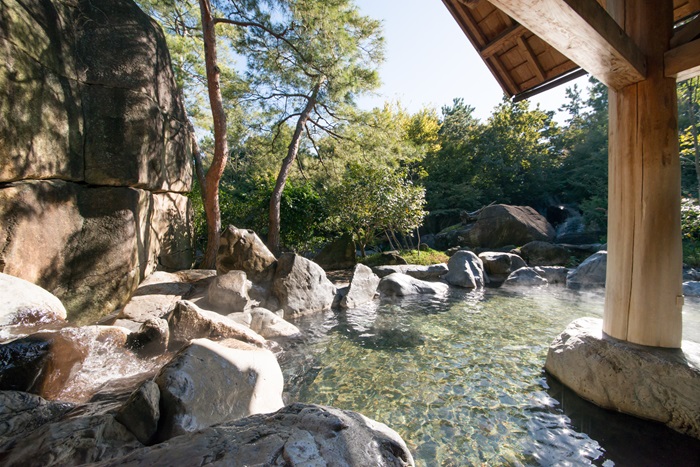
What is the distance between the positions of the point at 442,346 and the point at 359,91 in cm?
867

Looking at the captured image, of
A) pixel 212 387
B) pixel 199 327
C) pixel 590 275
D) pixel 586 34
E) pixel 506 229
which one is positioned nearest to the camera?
pixel 586 34

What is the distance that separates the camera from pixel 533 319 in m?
5.88

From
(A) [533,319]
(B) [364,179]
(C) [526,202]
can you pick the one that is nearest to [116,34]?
(B) [364,179]

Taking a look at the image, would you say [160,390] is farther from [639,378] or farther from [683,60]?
[683,60]

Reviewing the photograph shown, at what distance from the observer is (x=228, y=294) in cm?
601

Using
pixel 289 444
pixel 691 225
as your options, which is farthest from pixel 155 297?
pixel 691 225

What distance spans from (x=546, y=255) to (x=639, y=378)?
11.8 metres

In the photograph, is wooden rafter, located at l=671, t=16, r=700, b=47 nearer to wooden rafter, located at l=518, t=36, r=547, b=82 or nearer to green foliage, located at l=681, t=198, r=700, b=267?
wooden rafter, located at l=518, t=36, r=547, b=82

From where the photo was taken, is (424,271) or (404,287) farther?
(424,271)

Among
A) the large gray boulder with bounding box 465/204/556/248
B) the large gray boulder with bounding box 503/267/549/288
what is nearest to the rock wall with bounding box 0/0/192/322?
the large gray boulder with bounding box 503/267/549/288

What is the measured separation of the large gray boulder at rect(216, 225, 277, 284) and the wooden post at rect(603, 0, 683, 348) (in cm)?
640

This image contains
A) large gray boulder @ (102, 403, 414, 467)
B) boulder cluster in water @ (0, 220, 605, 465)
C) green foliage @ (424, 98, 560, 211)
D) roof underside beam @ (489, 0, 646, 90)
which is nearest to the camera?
large gray boulder @ (102, 403, 414, 467)

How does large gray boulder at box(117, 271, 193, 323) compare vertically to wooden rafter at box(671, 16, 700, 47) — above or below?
below

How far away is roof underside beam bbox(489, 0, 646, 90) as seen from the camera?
1.85 meters
